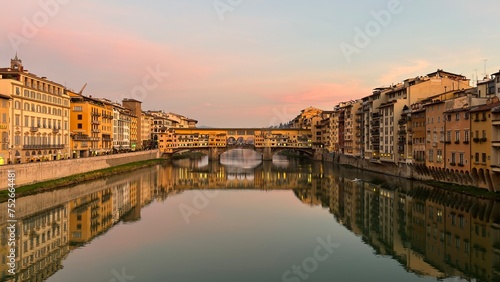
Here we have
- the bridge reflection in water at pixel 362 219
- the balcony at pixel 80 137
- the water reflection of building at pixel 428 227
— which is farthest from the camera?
the balcony at pixel 80 137

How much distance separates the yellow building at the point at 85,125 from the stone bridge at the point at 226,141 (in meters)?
25.4

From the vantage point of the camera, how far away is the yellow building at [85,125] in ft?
183

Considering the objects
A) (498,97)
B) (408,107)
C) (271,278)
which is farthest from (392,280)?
(408,107)

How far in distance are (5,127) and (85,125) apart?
66.2 ft

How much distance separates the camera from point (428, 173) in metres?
41.7

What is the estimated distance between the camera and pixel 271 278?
1659 cm

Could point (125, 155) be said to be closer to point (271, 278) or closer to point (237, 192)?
point (237, 192)

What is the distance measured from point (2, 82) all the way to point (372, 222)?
34034 millimetres

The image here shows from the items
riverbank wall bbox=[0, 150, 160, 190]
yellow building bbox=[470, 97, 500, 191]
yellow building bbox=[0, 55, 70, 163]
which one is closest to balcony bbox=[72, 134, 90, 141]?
yellow building bbox=[0, 55, 70, 163]

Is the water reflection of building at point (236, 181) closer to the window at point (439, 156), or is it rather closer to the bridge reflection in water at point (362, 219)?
the bridge reflection in water at point (362, 219)

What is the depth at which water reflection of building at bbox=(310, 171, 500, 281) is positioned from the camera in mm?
18205

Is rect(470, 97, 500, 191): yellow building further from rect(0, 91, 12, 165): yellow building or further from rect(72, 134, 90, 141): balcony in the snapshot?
rect(72, 134, 90, 141): balcony

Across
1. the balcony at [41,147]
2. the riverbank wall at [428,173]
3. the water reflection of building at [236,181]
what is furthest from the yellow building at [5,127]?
the riverbank wall at [428,173]

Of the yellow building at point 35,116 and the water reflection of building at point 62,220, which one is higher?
the yellow building at point 35,116
